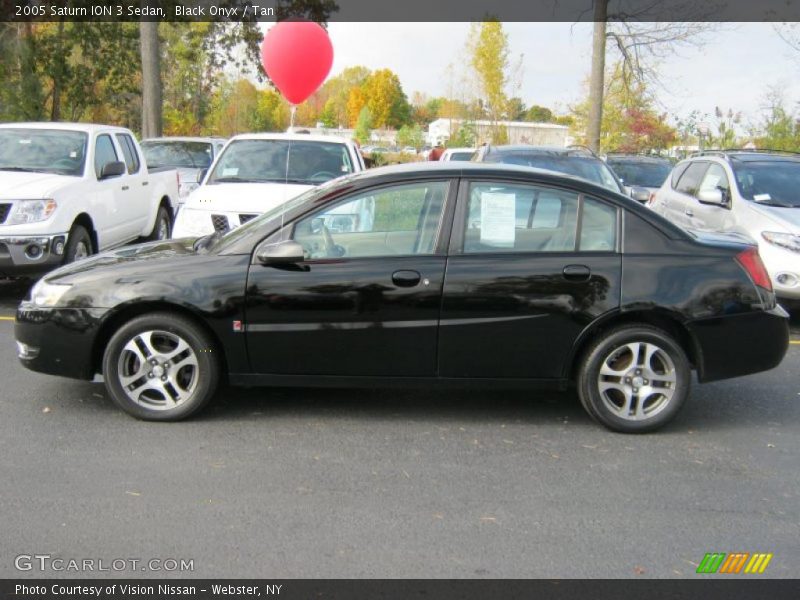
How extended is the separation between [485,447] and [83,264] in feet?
9.16

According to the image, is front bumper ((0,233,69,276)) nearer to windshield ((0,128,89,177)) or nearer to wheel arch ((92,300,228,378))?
windshield ((0,128,89,177))

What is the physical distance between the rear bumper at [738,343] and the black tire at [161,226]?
860 centimetres

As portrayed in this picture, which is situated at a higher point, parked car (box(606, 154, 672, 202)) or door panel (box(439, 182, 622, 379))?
parked car (box(606, 154, 672, 202))

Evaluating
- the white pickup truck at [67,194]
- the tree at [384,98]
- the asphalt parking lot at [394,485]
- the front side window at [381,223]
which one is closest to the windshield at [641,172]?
the white pickup truck at [67,194]

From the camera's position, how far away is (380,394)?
5676 mm

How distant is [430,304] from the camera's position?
4820 mm

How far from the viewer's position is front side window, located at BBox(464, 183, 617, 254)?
16.3 feet

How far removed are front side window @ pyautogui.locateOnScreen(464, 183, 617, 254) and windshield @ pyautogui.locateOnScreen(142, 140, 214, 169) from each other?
12230 mm

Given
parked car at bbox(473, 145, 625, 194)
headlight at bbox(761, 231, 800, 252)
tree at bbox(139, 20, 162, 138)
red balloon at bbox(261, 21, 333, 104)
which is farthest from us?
tree at bbox(139, 20, 162, 138)

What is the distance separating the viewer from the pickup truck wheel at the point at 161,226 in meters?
11.8

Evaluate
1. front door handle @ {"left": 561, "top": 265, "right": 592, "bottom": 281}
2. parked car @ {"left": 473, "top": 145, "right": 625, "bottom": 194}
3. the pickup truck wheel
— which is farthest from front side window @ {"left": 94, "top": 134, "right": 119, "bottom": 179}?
front door handle @ {"left": 561, "top": 265, "right": 592, "bottom": 281}

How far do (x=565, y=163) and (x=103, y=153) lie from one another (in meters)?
5.69

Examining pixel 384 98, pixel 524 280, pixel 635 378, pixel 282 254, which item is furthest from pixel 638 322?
pixel 384 98
